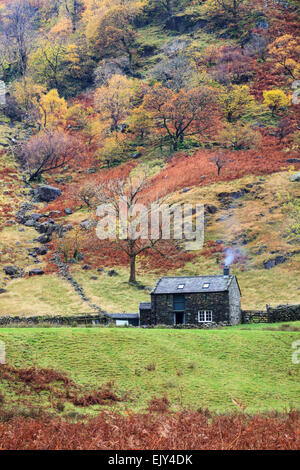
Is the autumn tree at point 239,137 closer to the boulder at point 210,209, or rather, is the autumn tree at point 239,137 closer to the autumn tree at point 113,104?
the boulder at point 210,209

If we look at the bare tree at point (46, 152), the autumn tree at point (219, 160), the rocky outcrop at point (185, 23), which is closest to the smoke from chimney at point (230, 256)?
the autumn tree at point (219, 160)

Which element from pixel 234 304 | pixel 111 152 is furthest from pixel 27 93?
pixel 234 304

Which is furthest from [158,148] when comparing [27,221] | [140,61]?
[140,61]

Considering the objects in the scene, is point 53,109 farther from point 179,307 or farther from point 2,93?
point 179,307

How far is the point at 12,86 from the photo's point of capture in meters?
118

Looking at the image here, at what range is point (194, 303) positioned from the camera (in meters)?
38.0

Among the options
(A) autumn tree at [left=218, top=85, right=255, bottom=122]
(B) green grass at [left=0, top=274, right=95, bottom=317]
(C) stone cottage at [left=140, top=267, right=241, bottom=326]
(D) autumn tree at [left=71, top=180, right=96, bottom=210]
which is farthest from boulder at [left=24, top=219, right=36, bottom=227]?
(A) autumn tree at [left=218, top=85, right=255, bottom=122]

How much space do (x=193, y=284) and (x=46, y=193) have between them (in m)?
45.3

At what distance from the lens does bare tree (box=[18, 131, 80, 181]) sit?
8575 cm

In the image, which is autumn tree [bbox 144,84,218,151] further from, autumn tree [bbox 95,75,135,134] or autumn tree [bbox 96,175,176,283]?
autumn tree [bbox 96,175,176,283]

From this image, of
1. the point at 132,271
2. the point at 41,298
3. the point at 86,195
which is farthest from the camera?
the point at 86,195

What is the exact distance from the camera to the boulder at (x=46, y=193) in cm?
7688
